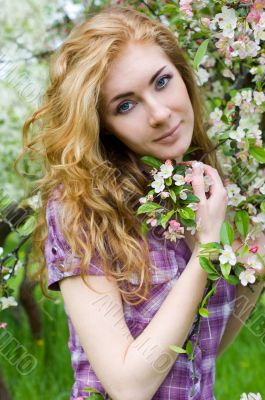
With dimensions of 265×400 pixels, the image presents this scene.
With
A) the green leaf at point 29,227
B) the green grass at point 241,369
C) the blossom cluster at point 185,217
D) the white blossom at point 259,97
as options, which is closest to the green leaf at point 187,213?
the blossom cluster at point 185,217

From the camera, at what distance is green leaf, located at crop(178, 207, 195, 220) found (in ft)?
5.60

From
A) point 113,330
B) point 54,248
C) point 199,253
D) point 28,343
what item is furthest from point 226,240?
point 28,343

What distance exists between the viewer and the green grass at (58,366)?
3.76m

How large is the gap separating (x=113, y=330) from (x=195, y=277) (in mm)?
256

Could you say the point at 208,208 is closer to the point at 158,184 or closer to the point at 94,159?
the point at 158,184

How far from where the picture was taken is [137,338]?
5.80 feet

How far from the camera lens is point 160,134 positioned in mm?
1912

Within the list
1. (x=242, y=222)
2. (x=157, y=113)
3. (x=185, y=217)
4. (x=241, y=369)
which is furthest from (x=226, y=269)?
(x=241, y=369)

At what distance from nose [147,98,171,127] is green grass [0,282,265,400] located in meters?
1.91

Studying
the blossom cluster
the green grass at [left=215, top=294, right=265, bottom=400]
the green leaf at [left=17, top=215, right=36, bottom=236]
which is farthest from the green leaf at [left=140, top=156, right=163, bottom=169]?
the green grass at [left=215, top=294, right=265, bottom=400]

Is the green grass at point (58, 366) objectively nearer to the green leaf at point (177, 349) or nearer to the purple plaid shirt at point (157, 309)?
the purple plaid shirt at point (157, 309)

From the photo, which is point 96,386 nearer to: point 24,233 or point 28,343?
point 24,233

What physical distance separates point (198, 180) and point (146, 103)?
0.27m

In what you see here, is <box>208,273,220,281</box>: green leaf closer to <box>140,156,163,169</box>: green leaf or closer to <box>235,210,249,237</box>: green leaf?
<box>235,210,249,237</box>: green leaf
